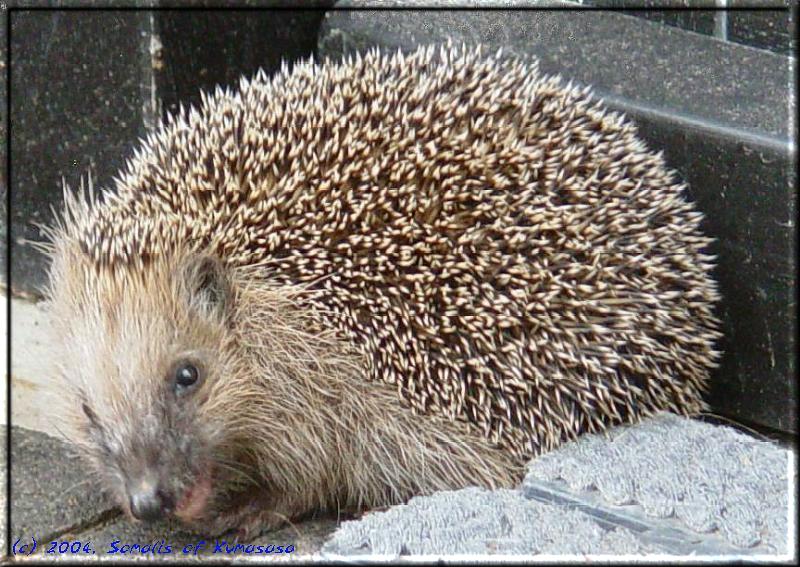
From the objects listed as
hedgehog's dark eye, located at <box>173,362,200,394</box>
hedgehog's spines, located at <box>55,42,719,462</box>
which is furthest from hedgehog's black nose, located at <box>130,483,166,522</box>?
hedgehog's spines, located at <box>55,42,719,462</box>

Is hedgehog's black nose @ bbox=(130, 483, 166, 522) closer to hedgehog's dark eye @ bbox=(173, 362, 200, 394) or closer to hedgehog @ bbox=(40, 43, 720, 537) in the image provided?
hedgehog @ bbox=(40, 43, 720, 537)

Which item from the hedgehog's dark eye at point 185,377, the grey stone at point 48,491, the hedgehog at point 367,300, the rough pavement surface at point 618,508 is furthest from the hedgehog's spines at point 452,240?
the grey stone at point 48,491

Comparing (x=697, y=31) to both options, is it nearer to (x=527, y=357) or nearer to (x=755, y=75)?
(x=755, y=75)

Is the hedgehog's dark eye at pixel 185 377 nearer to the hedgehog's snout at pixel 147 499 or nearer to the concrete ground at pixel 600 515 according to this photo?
the hedgehog's snout at pixel 147 499

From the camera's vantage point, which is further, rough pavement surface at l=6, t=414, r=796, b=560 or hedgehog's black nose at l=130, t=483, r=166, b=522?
hedgehog's black nose at l=130, t=483, r=166, b=522

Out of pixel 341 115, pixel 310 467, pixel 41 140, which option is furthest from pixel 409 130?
pixel 41 140

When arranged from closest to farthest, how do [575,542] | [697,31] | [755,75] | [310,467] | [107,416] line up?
[575,542]
[107,416]
[310,467]
[755,75]
[697,31]

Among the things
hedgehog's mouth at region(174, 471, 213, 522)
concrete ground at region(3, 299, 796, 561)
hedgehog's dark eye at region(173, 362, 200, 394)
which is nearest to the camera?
concrete ground at region(3, 299, 796, 561)

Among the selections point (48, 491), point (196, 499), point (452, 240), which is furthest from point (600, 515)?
point (48, 491)

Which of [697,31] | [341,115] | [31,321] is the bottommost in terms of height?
[31,321]
